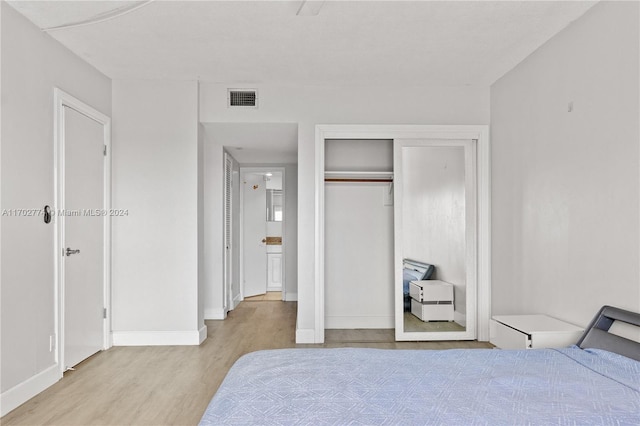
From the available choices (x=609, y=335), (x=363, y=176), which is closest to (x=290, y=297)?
(x=363, y=176)

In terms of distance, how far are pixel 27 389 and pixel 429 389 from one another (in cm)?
271

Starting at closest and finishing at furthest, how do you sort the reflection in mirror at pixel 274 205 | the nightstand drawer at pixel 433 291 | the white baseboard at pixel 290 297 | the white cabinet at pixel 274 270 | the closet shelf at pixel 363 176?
the nightstand drawer at pixel 433 291
the closet shelf at pixel 363 176
the white baseboard at pixel 290 297
the white cabinet at pixel 274 270
the reflection in mirror at pixel 274 205

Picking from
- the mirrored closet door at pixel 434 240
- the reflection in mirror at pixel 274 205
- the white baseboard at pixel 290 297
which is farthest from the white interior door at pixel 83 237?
the reflection in mirror at pixel 274 205

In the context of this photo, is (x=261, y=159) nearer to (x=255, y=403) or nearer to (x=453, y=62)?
(x=453, y=62)

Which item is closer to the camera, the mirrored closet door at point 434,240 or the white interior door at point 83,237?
the white interior door at point 83,237

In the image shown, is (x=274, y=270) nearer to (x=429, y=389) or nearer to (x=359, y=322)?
(x=359, y=322)

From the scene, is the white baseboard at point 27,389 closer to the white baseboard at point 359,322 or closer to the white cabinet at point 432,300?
the white baseboard at point 359,322

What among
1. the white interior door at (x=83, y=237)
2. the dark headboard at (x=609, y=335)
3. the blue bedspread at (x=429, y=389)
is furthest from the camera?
the white interior door at (x=83, y=237)

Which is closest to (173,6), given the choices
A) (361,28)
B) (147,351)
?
(361,28)

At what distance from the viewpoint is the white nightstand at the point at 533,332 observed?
2889 millimetres

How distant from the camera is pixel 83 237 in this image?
392 centimetres

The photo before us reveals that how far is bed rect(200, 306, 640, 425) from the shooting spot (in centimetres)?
161

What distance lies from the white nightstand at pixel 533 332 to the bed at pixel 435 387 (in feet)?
1.20

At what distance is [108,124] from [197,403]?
279cm
